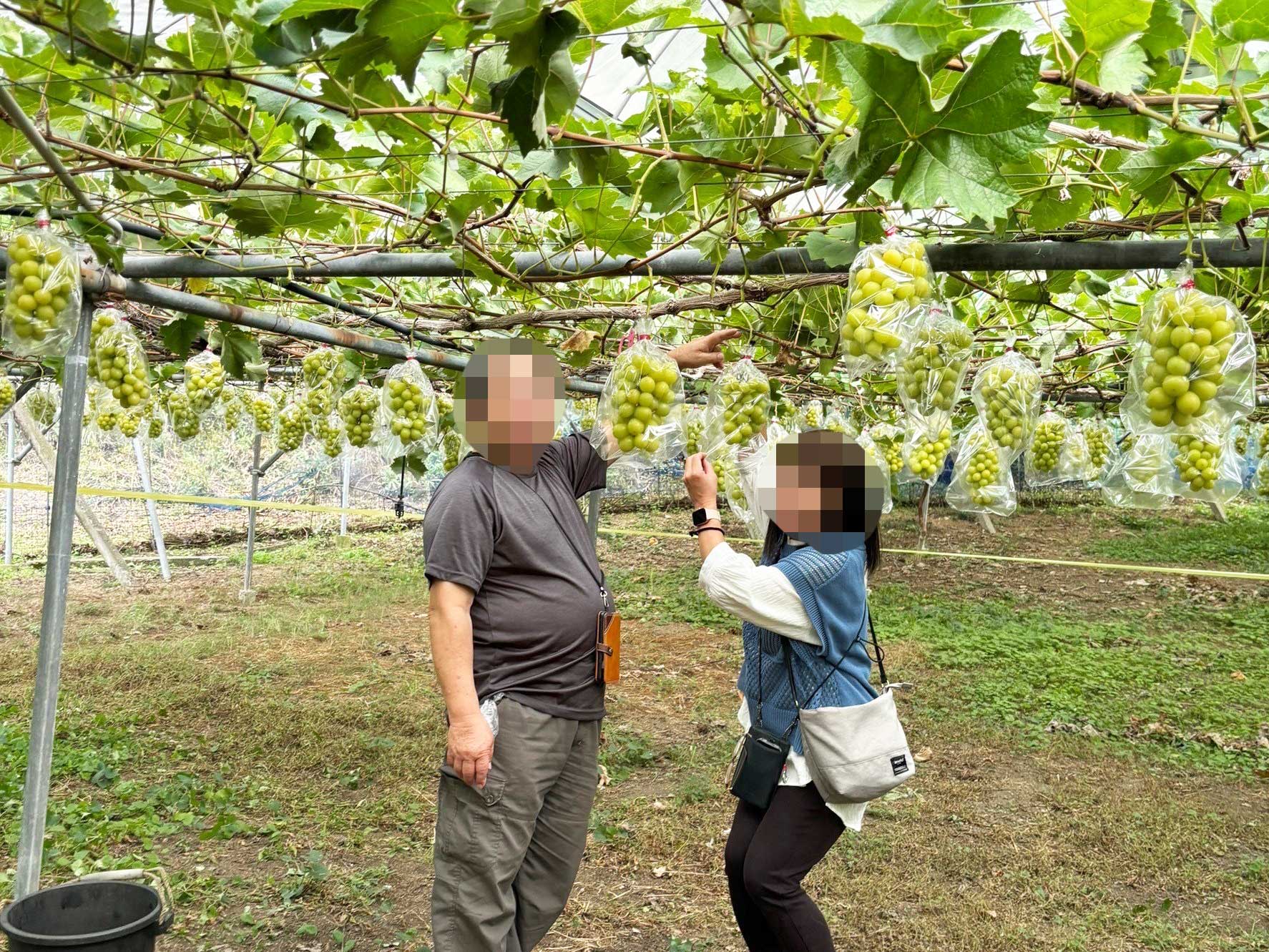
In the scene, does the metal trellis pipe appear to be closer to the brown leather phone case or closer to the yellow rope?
the brown leather phone case

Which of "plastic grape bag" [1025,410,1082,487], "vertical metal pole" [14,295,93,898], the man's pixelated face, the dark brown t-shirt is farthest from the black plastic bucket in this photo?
"plastic grape bag" [1025,410,1082,487]

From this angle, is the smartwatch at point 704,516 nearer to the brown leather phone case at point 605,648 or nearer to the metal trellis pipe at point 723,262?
the brown leather phone case at point 605,648

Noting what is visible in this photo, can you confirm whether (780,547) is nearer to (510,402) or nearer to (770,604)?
(770,604)

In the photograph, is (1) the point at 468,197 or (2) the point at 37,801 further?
(2) the point at 37,801

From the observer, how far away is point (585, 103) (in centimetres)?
423

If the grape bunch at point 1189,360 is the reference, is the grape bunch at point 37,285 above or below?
above

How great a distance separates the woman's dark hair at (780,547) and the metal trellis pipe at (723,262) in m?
0.65

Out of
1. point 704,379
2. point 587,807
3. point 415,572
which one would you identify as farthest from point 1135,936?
point 415,572

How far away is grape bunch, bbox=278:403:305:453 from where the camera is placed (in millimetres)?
5398

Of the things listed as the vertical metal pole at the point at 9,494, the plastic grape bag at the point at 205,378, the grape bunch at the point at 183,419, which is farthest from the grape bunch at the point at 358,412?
the vertical metal pole at the point at 9,494

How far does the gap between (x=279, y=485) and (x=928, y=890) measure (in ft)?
42.0

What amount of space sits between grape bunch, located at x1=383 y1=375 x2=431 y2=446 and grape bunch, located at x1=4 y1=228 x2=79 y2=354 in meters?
1.29

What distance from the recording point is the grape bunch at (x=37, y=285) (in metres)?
2.51

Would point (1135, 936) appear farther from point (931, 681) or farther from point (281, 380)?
point (281, 380)
